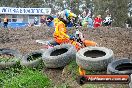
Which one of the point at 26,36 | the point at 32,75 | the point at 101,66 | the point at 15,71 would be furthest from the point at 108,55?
the point at 26,36

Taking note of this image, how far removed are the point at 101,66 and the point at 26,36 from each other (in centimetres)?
1157

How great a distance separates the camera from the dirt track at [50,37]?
16403 millimetres

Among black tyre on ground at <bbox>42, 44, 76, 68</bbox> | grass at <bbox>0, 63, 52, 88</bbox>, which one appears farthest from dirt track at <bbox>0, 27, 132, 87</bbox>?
grass at <bbox>0, 63, 52, 88</bbox>

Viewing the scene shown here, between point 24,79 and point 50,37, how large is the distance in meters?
9.41

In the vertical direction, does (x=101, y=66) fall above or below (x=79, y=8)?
above

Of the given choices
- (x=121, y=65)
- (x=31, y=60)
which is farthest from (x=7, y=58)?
(x=121, y=65)

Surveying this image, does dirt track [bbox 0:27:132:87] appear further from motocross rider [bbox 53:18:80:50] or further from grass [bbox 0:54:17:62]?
motocross rider [bbox 53:18:80:50]

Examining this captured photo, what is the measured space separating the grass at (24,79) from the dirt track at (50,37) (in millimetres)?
3639

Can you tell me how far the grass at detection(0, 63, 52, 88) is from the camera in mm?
10703

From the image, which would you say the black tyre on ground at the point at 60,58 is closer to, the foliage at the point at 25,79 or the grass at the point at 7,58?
the foliage at the point at 25,79

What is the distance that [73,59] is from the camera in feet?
38.3

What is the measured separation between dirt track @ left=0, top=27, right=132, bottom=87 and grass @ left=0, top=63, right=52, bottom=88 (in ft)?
11.9

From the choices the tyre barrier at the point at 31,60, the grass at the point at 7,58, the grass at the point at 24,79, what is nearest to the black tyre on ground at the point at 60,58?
the grass at the point at 24,79

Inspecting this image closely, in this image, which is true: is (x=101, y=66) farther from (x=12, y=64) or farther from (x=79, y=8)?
(x=79, y=8)
